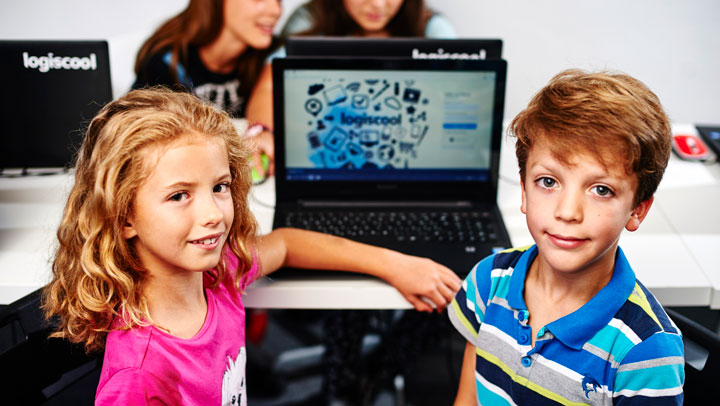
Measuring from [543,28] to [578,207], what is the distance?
2.10 meters

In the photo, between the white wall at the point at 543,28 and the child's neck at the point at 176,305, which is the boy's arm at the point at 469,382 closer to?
the child's neck at the point at 176,305

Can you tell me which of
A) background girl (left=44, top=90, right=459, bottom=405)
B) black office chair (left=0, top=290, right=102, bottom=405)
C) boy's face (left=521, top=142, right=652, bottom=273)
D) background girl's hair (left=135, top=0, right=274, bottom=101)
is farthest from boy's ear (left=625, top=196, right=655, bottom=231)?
background girl's hair (left=135, top=0, right=274, bottom=101)

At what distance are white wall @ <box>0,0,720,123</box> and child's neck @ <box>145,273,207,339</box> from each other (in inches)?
74.9

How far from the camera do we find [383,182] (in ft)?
4.62

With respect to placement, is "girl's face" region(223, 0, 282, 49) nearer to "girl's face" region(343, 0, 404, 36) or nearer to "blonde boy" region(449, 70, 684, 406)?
"girl's face" region(343, 0, 404, 36)

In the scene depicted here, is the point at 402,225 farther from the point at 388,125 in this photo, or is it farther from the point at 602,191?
the point at 602,191

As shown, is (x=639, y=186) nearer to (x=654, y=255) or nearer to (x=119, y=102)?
(x=654, y=255)

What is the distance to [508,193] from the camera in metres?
1.53

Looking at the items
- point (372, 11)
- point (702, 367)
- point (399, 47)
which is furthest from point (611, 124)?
point (372, 11)

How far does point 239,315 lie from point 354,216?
15.5 inches

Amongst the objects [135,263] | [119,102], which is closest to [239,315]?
[135,263]

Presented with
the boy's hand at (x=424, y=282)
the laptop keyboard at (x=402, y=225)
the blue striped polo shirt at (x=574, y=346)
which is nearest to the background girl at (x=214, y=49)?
the laptop keyboard at (x=402, y=225)

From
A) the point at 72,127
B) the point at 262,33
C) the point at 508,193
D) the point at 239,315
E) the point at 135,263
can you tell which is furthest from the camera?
the point at 262,33

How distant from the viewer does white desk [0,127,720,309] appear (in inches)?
45.6
